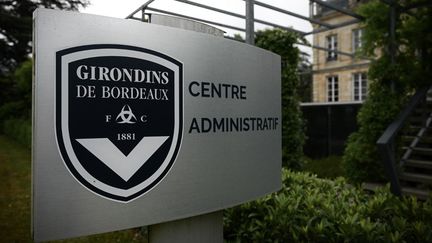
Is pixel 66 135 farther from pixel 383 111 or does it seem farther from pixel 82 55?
pixel 383 111

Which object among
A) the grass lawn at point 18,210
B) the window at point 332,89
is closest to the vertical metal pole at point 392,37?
the grass lawn at point 18,210

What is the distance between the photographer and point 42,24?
5.11 feet

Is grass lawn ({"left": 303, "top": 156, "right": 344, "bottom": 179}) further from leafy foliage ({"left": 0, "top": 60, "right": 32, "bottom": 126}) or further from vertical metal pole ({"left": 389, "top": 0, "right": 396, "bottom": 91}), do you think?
leafy foliage ({"left": 0, "top": 60, "right": 32, "bottom": 126})

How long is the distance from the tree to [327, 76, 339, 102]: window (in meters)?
17.1

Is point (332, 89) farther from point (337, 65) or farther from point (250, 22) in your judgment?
point (250, 22)

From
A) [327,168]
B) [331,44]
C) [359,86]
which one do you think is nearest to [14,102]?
[331,44]

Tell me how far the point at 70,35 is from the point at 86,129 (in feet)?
1.48

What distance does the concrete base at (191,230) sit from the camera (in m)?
2.10

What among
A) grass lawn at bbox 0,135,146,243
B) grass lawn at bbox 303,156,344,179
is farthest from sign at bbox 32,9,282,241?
grass lawn at bbox 303,156,344,179

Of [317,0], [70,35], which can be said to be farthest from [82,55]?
[317,0]

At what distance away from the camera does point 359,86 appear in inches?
Answer: 893

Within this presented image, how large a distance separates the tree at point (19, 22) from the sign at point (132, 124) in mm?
19618

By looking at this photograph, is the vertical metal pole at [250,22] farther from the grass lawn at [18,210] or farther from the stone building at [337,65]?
the stone building at [337,65]

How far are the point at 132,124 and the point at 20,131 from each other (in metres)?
19.2
